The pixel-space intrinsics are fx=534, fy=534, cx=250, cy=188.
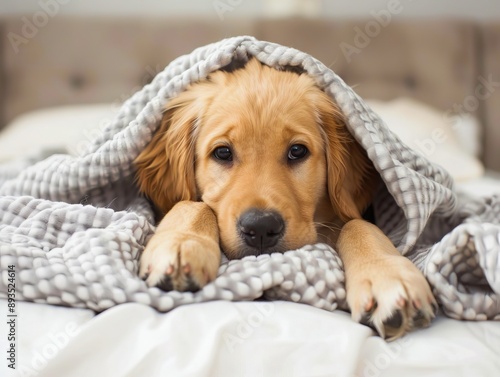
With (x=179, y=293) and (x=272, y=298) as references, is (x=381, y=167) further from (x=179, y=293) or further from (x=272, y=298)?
(x=179, y=293)

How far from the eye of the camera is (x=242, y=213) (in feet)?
4.55

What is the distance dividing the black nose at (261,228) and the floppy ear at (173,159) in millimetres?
335

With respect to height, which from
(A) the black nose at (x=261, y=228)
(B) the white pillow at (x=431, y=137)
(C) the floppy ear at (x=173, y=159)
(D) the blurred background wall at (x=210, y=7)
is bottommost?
(B) the white pillow at (x=431, y=137)

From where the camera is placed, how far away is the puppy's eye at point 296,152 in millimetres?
1585

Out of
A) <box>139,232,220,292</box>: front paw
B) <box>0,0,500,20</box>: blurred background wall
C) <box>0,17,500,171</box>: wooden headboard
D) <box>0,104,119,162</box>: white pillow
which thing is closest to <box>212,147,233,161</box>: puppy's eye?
<box>139,232,220,292</box>: front paw

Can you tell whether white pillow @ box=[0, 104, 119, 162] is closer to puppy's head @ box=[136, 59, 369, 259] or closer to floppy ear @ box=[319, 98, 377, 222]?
puppy's head @ box=[136, 59, 369, 259]

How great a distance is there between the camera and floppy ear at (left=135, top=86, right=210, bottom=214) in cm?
165

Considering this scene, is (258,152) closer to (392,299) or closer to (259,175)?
(259,175)

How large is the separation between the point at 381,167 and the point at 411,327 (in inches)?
19.0

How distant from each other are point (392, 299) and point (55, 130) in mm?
2642

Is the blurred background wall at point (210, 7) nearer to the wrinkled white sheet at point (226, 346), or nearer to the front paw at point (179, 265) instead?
the front paw at point (179, 265)

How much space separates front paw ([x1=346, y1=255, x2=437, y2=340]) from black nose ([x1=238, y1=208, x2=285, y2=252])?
0.27 m

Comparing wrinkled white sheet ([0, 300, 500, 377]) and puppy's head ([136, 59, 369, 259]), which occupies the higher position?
puppy's head ([136, 59, 369, 259])

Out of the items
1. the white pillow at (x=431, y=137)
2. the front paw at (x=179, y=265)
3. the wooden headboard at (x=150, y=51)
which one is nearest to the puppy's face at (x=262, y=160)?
the front paw at (x=179, y=265)
